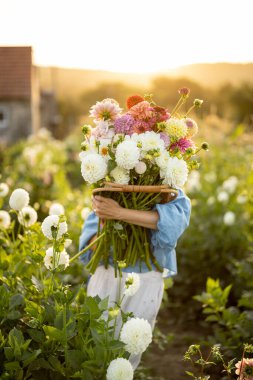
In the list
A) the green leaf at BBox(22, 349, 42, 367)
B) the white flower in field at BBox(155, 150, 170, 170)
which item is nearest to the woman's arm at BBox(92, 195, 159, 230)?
the white flower in field at BBox(155, 150, 170, 170)

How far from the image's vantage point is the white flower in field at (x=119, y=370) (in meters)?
2.16

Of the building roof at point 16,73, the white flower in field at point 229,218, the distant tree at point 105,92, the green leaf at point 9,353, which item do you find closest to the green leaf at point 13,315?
the green leaf at point 9,353

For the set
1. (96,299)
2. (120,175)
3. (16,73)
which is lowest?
(96,299)

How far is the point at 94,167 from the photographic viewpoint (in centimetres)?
270

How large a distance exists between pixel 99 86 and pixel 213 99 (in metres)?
16.3

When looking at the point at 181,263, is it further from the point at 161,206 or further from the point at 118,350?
the point at 118,350

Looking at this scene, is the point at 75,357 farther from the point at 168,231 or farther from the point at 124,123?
the point at 124,123

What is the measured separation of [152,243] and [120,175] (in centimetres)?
44

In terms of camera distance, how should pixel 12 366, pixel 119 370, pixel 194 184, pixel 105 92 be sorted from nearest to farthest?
pixel 119 370
pixel 12 366
pixel 194 184
pixel 105 92

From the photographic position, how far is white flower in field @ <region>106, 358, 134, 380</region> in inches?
85.2

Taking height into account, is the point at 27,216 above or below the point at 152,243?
above

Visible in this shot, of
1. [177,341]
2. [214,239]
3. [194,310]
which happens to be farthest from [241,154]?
[177,341]

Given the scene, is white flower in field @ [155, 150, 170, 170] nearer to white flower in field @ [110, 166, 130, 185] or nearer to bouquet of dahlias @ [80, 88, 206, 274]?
bouquet of dahlias @ [80, 88, 206, 274]

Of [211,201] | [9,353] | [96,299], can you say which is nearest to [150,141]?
[96,299]
